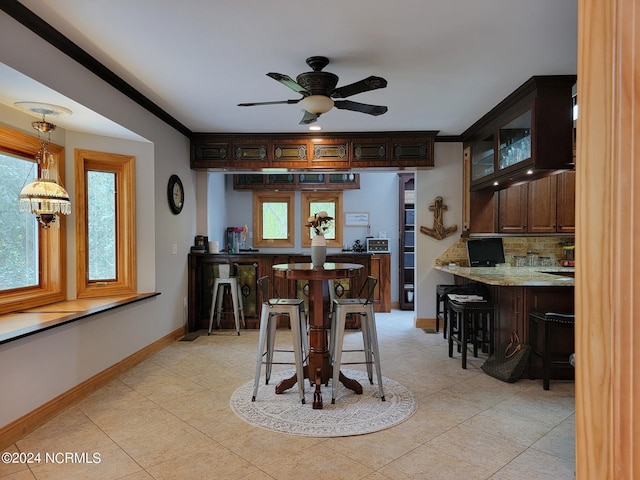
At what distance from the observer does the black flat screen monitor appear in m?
4.99

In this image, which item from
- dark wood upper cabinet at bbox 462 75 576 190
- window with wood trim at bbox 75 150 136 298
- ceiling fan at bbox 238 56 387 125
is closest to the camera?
ceiling fan at bbox 238 56 387 125

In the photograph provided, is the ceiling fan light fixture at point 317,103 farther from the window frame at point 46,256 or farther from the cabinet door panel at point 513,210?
the cabinet door panel at point 513,210

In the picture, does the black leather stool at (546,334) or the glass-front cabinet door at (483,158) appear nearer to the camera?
the black leather stool at (546,334)

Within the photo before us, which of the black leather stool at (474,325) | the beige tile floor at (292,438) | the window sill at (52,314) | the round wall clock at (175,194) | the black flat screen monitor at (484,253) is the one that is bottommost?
the beige tile floor at (292,438)

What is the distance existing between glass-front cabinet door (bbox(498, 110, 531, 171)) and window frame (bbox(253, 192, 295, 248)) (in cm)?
403

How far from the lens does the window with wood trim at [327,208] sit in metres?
7.15

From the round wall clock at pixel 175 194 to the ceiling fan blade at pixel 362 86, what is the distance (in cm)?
241

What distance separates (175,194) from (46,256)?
1553 millimetres

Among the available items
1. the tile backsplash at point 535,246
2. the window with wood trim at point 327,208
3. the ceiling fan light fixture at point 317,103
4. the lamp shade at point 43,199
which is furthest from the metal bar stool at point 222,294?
the tile backsplash at point 535,246

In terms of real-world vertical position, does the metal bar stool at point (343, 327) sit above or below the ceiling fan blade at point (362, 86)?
below

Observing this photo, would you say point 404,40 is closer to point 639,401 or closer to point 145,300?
point 639,401

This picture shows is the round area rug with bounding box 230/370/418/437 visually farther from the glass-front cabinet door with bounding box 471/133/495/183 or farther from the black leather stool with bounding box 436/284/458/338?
the glass-front cabinet door with bounding box 471/133/495/183

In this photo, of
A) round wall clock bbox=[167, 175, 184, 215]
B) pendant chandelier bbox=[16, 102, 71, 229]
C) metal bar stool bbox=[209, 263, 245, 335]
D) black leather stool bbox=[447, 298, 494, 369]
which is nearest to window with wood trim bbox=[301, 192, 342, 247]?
metal bar stool bbox=[209, 263, 245, 335]

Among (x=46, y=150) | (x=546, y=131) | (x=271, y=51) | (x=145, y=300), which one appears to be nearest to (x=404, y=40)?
(x=271, y=51)
